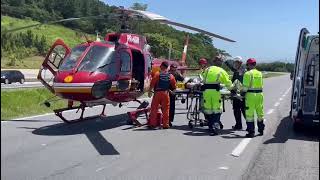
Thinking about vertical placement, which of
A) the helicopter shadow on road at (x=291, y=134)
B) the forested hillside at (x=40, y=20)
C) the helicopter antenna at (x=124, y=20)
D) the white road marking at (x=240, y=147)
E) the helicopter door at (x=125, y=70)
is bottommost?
the helicopter shadow on road at (x=291, y=134)

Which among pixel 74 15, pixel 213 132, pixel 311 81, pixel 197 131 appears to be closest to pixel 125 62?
pixel 197 131

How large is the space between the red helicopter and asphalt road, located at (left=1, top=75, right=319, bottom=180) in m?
0.90

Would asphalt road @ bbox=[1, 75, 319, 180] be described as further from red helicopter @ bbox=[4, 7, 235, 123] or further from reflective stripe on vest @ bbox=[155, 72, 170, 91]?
reflective stripe on vest @ bbox=[155, 72, 170, 91]

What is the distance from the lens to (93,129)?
39.1 feet

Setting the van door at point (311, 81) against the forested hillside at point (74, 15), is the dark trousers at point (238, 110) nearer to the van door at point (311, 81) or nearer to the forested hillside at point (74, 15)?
the van door at point (311, 81)

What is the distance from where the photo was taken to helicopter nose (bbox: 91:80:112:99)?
11047 millimetres

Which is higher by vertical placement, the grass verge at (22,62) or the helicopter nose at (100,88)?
the grass verge at (22,62)

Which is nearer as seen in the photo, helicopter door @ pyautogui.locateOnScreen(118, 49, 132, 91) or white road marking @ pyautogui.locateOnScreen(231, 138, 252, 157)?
white road marking @ pyautogui.locateOnScreen(231, 138, 252, 157)

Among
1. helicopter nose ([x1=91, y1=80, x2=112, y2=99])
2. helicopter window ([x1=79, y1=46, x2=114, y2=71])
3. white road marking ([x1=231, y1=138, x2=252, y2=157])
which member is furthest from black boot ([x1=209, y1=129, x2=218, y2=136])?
helicopter window ([x1=79, y1=46, x2=114, y2=71])

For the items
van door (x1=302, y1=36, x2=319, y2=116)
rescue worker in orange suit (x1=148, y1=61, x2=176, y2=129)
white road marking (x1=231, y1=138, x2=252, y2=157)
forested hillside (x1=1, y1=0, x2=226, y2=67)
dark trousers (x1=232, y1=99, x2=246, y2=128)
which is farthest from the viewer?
dark trousers (x1=232, y1=99, x2=246, y2=128)

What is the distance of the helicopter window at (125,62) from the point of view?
40.0 ft

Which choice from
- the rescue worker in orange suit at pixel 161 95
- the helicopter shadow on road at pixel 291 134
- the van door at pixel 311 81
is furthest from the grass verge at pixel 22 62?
the van door at pixel 311 81

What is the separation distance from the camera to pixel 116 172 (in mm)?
6945

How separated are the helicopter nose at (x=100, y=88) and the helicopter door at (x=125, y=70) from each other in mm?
625
